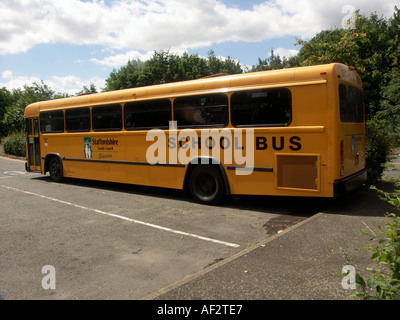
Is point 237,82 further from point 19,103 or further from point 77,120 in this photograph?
point 19,103

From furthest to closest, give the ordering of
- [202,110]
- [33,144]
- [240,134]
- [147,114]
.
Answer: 1. [33,144]
2. [147,114]
3. [202,110]
4. [240,134]

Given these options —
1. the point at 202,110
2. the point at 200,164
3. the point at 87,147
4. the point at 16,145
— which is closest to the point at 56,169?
the point at 87,147

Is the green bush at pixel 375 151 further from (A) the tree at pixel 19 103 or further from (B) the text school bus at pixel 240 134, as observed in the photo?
(A) the tree at pixel 19 103

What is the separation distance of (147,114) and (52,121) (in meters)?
4.98

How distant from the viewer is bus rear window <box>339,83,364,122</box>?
21.5 feet

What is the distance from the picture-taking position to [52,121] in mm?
12047

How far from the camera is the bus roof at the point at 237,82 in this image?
638 centimetres

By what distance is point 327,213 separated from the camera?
645 cm

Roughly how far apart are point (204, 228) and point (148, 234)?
102 centimetres

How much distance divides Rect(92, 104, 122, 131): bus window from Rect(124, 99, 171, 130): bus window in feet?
1.19

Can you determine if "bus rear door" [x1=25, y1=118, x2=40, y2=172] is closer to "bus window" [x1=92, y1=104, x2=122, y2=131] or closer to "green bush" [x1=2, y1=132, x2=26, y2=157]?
"bus window" [x1=92, y1=104, x2=122, y2=131]

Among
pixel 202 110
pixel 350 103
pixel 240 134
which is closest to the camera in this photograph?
pixel 350 103

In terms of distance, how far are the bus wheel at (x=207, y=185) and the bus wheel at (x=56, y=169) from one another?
600cm

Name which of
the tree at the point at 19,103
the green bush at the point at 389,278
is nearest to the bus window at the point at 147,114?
the green bush at the point at 389,278
